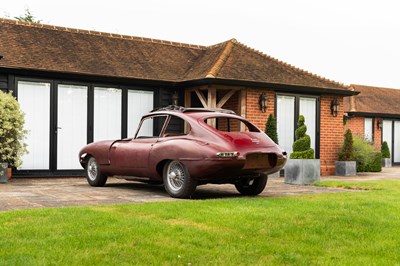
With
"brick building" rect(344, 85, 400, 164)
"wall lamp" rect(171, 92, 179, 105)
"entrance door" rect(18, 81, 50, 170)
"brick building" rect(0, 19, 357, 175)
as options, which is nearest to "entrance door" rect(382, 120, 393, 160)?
"brick building" rect(344, 85, 400, 164)

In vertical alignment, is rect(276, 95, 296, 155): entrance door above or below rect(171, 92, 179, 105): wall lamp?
below

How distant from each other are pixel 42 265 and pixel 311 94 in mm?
13499

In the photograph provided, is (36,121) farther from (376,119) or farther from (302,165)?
(376,119)

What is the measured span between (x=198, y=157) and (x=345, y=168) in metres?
9.32

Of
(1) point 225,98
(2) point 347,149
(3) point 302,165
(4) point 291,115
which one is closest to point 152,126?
(1) point 225,98

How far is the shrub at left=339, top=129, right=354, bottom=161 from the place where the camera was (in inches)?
653

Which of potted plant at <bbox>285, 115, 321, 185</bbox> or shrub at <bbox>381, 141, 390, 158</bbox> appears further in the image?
shrub at <bbox>381, 141, 390, 158</bbox>

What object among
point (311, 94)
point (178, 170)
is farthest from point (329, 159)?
point (178, 170)

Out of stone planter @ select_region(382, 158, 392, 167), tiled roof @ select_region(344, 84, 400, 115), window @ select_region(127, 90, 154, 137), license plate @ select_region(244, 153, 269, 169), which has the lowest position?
stone planter @ select_region(382, 158, 392, 167)

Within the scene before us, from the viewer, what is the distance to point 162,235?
5094mm

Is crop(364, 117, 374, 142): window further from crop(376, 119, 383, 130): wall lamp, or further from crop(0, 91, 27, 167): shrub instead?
crop(0, 91, 27, 167): shrub

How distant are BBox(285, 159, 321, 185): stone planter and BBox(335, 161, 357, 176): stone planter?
14.3 feet

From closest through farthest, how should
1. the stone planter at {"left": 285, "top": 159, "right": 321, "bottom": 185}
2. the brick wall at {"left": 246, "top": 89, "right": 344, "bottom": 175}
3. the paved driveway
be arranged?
1. the paved driveway
2. the stone planter at {"left": 285, "top": 159, "right": 321, "bottom": 185}
3. the brick wall at {"left": 246, "top": 89, "right": 344, "bottom": 175}

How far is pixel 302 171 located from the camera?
11961 mm
